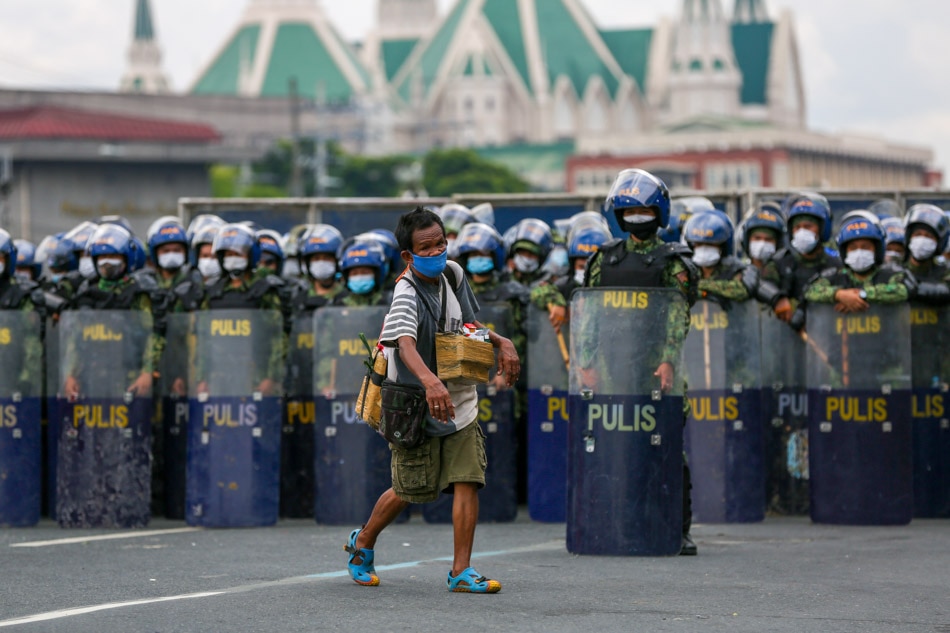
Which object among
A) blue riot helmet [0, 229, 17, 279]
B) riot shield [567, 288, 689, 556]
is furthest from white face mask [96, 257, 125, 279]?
riot shield [567, 288, 689, 556]

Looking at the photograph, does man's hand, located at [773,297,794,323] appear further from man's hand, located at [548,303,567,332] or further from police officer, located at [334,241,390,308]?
police officer, located at [334,241,390,308]

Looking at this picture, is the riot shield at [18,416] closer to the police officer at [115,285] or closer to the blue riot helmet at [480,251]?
the police officer at [115,285]

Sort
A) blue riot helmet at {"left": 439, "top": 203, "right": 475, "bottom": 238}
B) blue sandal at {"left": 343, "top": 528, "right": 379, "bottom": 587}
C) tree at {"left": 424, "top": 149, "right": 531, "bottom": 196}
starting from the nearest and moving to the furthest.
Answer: blue sandal at {"left": 343, "top": 528, "right": 379, "bottom": 587} < blue riot helmet at {"left": 439, "top": 203, "right": 475, "bottom": 238} < tree at {"left": 424, "top": 149, "right": 531, "bottom": 196}

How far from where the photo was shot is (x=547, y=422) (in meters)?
14.5

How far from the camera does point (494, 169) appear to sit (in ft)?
463

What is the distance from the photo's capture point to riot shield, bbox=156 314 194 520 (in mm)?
14914

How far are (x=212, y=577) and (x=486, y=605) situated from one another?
1798 mm

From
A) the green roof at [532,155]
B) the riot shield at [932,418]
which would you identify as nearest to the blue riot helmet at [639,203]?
the riot shield at [932,418]

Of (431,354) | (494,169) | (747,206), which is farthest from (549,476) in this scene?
(494,169)

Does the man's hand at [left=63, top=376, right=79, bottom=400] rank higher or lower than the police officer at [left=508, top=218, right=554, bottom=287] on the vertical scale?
lower

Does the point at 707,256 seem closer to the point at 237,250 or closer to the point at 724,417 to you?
the point at 724,417

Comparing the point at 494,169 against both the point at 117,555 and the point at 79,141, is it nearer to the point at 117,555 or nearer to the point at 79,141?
the point at 79,141

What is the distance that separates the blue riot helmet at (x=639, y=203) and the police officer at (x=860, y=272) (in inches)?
91.4

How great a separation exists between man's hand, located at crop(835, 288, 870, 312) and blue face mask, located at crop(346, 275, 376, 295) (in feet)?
9.79
